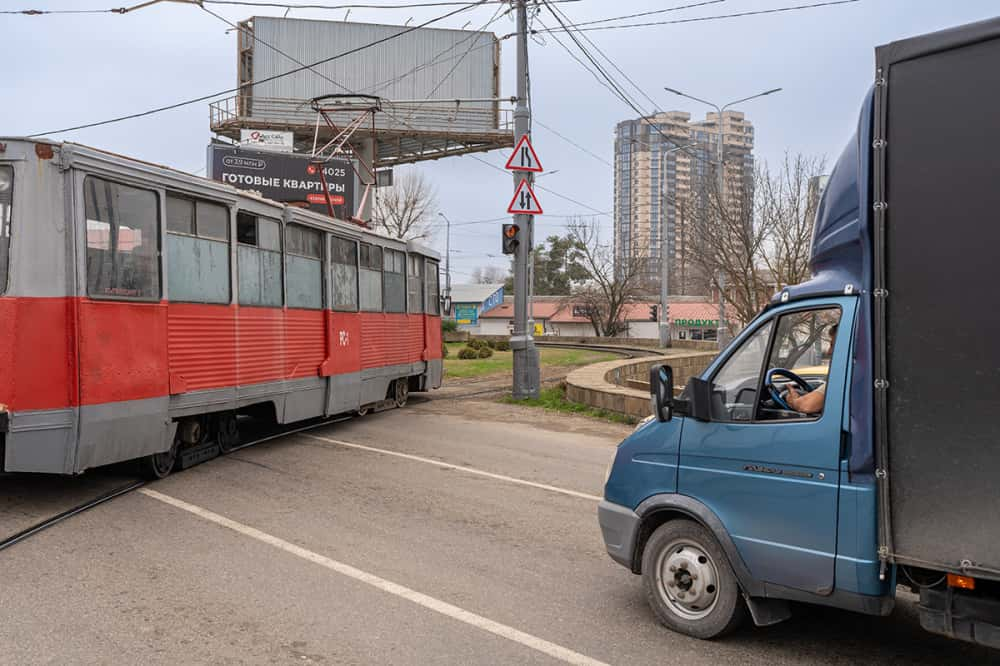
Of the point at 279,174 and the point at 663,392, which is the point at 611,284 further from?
the point at 663,392

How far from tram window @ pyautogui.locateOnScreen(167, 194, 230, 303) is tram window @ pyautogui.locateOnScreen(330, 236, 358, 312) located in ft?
9.52

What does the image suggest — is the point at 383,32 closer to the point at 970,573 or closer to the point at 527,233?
the point at 527,233

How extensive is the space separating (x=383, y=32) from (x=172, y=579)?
3633 cm

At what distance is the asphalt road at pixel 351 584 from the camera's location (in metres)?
4.46

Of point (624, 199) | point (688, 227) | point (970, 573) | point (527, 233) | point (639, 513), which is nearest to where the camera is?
point (970, 573)

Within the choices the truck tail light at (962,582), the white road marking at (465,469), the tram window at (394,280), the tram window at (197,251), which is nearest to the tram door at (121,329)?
the tram window at (197,251)

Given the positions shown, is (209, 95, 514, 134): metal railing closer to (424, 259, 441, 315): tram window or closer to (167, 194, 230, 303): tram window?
(424, 259, 441, 315): tram window

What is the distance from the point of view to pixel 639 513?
193 inches

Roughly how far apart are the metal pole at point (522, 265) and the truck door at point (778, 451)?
1193cm

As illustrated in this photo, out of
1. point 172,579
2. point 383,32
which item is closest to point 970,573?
point 172,579

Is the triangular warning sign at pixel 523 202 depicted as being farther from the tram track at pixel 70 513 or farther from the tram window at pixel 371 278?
the tram track at pixel 70 513

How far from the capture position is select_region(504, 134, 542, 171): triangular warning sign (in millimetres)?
16484

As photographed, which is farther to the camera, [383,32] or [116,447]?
[383,32]

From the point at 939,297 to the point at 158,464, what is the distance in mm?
7501
